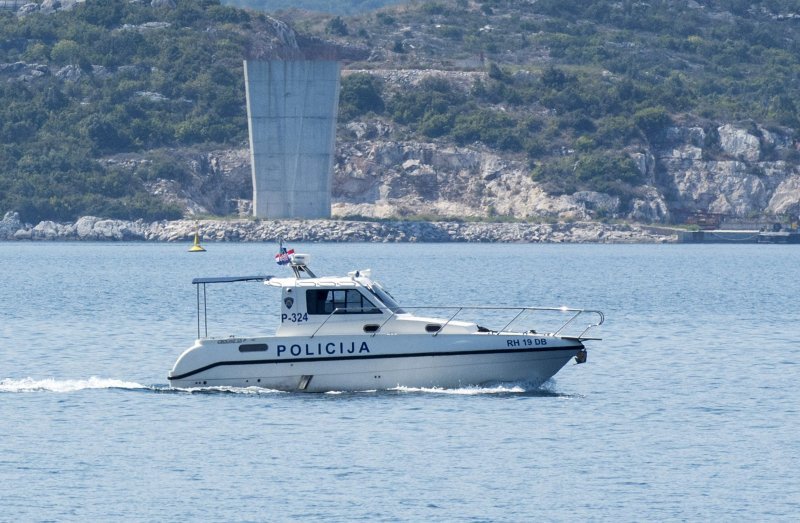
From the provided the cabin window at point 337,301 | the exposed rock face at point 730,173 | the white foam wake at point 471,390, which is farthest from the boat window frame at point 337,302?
the exposed rock face at point 730,173

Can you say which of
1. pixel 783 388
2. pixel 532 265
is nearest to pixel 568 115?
pixel 532 265

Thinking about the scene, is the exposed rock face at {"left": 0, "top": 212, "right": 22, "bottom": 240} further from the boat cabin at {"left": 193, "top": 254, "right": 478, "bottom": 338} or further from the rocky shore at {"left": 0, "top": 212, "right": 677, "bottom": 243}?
the boat cabin at {"left": 193, "top": 254, "right": 478, "bottom": 338}

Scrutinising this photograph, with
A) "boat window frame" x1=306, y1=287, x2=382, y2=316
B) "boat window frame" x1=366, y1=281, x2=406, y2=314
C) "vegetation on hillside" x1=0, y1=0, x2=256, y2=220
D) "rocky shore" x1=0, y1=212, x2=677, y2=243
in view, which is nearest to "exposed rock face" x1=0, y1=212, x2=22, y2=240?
"rocky shore" x1=0, y1=212, x2=677, y2=243

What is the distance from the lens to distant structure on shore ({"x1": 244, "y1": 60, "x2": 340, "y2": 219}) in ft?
483

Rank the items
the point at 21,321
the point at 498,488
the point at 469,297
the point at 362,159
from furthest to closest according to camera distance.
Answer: the point at 362,159, the point at 469,297, the point at 21,321, the point at 498,488

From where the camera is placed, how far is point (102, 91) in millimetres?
173375

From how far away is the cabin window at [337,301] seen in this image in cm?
4159

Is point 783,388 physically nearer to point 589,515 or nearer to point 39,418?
point 589,515

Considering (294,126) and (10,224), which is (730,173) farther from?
(10,224)

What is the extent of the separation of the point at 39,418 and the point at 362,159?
126247mm

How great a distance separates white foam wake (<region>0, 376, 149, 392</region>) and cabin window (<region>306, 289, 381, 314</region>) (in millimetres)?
5316

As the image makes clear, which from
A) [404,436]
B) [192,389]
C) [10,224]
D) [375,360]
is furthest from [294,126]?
[404,436]

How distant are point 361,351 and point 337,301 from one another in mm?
1496

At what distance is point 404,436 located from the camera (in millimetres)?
36688
